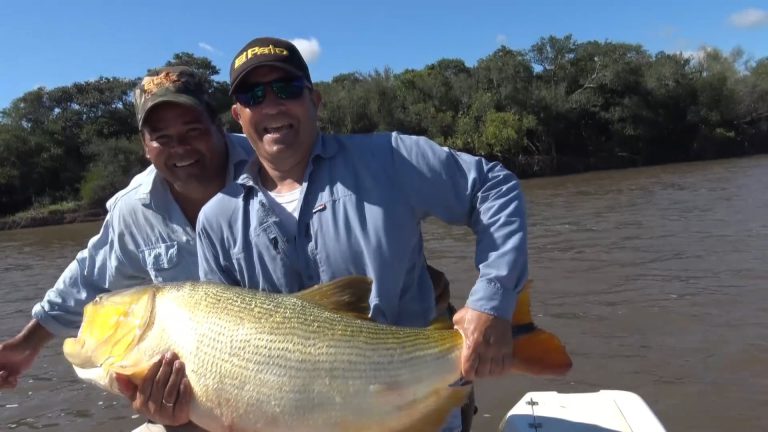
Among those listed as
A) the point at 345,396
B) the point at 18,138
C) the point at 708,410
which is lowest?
the point at 708,410

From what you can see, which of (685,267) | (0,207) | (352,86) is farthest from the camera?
(352,86)

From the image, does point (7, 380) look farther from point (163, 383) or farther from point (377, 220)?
point (377, 220)

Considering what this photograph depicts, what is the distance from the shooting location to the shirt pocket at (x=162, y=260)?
3.82m

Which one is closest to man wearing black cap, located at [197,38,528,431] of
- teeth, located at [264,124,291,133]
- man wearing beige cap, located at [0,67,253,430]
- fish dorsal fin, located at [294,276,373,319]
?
teeth, located at [264,124,291,133]

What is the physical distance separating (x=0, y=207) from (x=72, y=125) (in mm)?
7108

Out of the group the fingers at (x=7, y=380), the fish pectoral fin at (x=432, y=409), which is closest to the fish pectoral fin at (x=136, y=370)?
the fish pectoral fin at (x=432, y=409)

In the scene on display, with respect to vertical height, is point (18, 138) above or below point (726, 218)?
above

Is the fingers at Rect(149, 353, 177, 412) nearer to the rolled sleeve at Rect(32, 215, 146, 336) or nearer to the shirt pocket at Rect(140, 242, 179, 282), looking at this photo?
the shirt pocket at Rect(140, 242, 179, 282)

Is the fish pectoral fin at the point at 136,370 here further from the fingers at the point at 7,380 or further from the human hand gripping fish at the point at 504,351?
the fingers at the point at 7,380

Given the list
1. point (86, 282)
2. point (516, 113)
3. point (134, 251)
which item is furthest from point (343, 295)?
point (516, 113)

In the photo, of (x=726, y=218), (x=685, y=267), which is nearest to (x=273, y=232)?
(x=685, y=267)

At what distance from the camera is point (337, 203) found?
8.96 ft

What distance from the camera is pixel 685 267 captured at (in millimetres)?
10305

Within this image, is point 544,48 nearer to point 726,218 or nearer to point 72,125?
point 72,125
